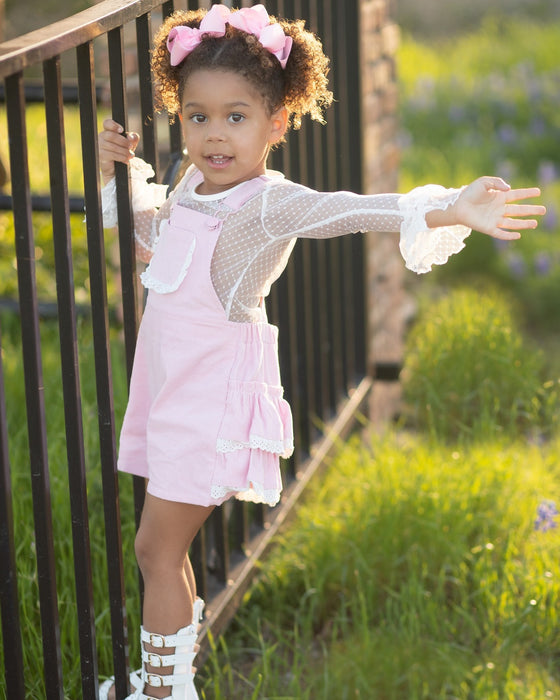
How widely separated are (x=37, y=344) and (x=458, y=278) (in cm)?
391

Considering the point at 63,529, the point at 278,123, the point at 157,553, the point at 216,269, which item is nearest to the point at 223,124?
the point at 278,123

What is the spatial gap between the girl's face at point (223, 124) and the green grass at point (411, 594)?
1050 mm

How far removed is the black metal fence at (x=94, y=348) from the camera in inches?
66.7

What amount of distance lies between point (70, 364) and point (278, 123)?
0.55m

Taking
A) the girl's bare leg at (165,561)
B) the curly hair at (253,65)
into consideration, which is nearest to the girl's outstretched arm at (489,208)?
the curly hair at (253,65)

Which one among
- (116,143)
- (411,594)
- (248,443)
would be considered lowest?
(411,594)

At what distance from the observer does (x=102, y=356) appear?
1.97 metres

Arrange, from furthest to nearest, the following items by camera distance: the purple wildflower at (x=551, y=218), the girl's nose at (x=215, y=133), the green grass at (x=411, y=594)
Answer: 1. the purple wildflower at (x=551, y=218)
2. the green grass at (x=411, y=594)
3. the girl's nose at (x=215, y=133)

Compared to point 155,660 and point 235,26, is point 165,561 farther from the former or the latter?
point 235,26

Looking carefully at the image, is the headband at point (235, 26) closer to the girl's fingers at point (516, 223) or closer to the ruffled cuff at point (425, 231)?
the ruffled cuff at point (425, 231)

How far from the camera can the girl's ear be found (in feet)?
6.35

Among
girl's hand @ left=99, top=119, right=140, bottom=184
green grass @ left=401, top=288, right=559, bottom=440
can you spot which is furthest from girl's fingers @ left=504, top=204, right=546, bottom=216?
green grass @ left=401, top=288, right=559, bottom=440

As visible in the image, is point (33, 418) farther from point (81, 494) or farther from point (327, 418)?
point (327, 418)

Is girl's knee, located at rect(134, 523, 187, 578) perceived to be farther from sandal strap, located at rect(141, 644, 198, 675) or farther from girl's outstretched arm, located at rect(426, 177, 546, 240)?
girl's outstretched arm, located at rect(426, 177, 546, 240)
